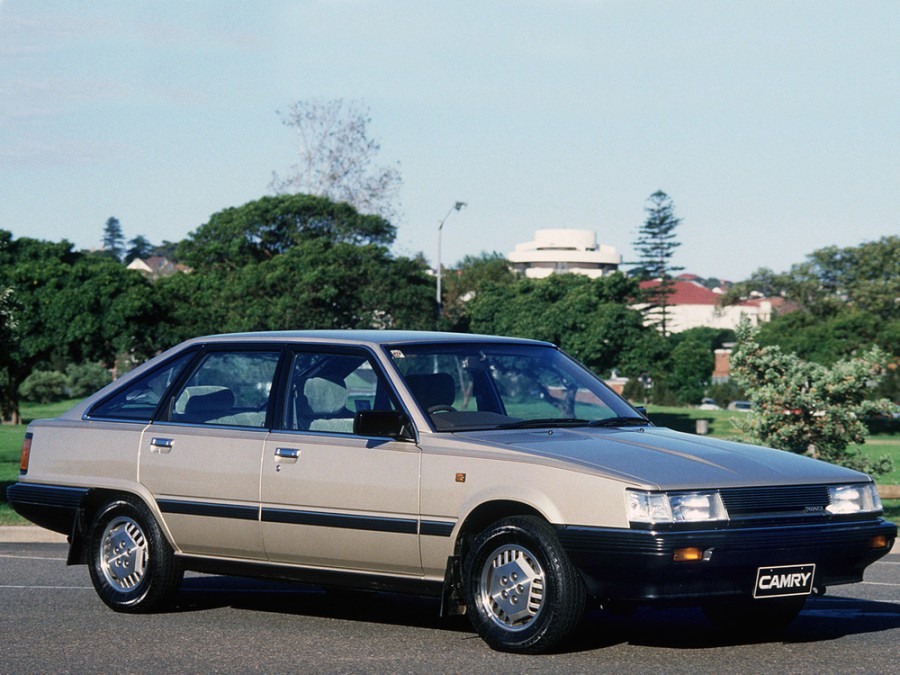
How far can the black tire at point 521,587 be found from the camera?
6734mm

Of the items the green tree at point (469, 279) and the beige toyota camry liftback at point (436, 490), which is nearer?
the beige toyota camry liftback at point (436, 490)

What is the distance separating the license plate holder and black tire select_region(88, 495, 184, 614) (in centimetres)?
351

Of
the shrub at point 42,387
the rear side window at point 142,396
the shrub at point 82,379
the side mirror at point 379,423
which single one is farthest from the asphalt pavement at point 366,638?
the shrub at point 82,379

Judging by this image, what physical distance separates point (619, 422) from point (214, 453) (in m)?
2.31

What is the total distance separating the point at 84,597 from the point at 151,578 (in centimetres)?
114

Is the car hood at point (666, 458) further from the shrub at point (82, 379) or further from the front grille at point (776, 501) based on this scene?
the shrub at point (82, 379)

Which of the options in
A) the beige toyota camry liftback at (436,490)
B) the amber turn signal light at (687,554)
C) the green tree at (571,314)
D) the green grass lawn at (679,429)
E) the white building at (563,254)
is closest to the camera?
the amber turn signal light at (687,554)

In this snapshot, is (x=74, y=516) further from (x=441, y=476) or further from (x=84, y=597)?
(x=441, y=476)

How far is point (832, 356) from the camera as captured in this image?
74.7 m

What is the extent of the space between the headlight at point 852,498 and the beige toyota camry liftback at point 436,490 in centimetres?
1

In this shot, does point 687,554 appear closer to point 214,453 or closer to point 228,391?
point 214,453

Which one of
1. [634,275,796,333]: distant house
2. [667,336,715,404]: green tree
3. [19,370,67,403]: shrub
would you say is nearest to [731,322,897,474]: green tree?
[19,370,67,403]: shrub

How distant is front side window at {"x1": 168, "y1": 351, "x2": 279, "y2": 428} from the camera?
8297 millimetres

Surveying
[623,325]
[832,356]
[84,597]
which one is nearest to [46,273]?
[623,325]
